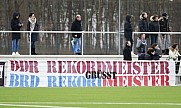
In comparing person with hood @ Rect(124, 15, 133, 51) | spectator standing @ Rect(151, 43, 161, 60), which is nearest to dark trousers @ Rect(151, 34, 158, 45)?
spectator standing @ Rect(151, 43, 161, 60)

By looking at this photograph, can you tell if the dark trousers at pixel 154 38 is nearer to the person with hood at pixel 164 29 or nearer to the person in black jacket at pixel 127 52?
the person with hood at pixel 164 29

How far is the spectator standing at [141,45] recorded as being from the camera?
3092 cm

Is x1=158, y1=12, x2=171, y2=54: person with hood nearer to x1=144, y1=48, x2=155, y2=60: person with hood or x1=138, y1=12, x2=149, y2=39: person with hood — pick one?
x1=138, y1=12, x2=149, y2=39: person with hood

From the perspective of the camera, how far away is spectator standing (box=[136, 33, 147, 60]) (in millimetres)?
30920

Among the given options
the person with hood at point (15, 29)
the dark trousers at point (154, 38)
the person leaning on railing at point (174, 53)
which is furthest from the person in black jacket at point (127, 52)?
the person with hood at point (15, 29)

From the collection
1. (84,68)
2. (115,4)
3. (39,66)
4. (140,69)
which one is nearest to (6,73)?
(39,66)

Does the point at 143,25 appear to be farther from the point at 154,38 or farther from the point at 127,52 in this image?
the point at 127,52

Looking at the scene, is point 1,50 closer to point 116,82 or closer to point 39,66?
point 39,66

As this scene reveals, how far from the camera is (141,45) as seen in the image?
31.1 meters

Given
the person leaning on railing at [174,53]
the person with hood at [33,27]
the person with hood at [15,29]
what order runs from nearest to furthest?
the person with hood at [15,29], the person with hood at [33,27], the person leaning on railing at [174,53]

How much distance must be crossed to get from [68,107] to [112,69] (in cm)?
1293

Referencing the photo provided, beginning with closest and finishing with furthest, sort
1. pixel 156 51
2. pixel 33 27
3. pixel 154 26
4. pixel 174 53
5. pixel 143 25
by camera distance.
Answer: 1. pixel 156 51
2. pixel 33 27
3. pixel 174 53
4. pixel 143 25
5. pixel 154 26

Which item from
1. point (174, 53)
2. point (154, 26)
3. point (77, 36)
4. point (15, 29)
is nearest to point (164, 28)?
point (154, 26)

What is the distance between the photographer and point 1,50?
100ft
